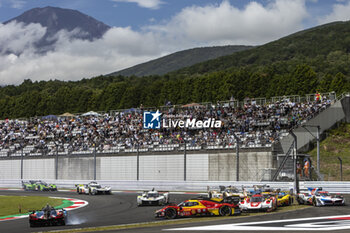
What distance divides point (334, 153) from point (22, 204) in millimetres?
25211

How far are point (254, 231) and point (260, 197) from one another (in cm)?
628

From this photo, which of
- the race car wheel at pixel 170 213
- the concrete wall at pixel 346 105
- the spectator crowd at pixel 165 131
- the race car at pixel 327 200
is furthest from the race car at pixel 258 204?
the concrete wall at pixel 346 105

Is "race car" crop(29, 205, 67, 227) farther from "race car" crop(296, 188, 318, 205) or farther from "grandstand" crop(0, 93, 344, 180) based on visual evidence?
"grandstand" crop(0, 93, 344, 180)

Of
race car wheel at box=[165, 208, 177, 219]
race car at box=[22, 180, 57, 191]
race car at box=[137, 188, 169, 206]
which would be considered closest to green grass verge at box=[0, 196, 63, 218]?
race car at box=[137, 188, 169, 206]

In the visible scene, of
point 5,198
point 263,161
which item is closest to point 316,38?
point 263,161

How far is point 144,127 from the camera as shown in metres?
50.0

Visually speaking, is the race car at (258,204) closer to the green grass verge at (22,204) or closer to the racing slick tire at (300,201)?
the racing slick tire at (300,201)

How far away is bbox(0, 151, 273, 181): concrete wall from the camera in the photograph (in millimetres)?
39000

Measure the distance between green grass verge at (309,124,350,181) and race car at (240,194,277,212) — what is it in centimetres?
1554

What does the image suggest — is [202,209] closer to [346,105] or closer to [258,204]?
[258,204]

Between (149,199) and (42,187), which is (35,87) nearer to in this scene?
(42,187)

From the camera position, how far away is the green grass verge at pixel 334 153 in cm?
3673

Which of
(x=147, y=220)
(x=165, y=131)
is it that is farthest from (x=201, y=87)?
(x=147, y=220)

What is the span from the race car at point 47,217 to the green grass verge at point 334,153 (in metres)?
22.3
